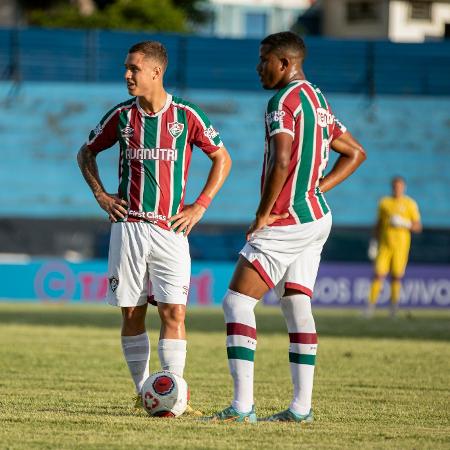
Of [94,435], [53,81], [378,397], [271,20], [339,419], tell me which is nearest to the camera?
[94,435]

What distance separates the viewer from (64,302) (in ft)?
71.6

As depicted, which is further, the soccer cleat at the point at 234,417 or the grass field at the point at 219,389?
the soccer cleat at the point at 234,417

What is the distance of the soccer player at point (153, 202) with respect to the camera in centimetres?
701

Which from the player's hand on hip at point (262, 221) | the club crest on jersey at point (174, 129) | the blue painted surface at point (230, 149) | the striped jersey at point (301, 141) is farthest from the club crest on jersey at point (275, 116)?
the blue painted surface at point (230, 149)

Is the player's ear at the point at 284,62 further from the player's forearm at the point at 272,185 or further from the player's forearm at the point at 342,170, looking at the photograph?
the player's forearm at the point at 342,170

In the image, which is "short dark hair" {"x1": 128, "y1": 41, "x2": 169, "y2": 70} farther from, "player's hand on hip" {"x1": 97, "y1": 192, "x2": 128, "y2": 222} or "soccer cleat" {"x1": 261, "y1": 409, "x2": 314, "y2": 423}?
"soccer cleat" {"x1": 261, "y1": 409, "x2": 314, "y2": 423}

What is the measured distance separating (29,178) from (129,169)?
2151 centimetres

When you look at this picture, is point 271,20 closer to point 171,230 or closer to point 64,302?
point 64,302

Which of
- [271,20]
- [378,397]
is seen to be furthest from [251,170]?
[271,20]

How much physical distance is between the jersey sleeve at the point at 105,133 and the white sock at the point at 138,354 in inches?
48.0

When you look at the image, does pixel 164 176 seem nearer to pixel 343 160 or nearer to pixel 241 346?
pixel 343 160

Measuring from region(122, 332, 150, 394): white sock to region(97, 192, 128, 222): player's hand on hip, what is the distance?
78 centimetres

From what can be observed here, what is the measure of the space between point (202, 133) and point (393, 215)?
41.9 feet

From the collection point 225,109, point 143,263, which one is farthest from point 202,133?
point 225,109
